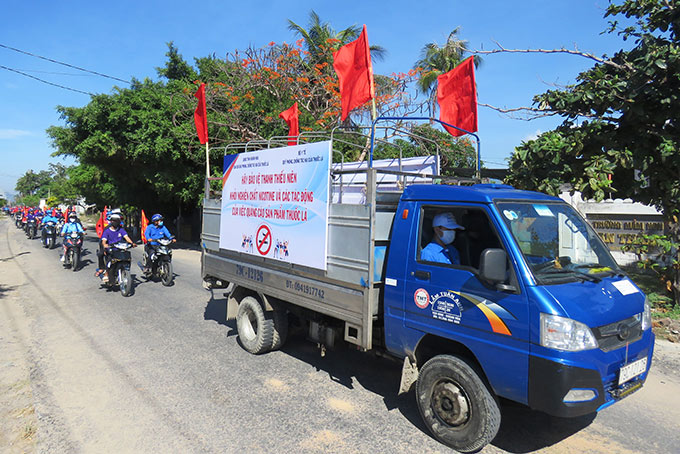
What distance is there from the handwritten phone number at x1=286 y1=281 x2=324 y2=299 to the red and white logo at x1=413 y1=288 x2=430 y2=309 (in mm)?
1101

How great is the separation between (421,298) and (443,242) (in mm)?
544

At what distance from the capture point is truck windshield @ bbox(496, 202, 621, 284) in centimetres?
331

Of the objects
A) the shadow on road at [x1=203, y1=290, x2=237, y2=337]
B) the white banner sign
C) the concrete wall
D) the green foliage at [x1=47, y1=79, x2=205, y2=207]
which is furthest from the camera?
the green foliage at [x1=47, y1=79, x2=205, y2=207]

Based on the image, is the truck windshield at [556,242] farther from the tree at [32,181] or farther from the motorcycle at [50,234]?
the tree at [32,181]

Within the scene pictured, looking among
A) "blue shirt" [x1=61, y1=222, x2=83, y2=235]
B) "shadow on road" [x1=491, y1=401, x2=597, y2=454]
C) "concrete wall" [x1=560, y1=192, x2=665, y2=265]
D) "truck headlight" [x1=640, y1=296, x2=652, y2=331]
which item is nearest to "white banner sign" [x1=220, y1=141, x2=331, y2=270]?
"shadow on road" [x1=491, y1=401, x2=597, y2=454]

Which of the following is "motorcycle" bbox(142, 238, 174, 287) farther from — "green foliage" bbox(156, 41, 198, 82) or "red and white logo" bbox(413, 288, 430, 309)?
"green foliage" bbox(156, 41, 198, 82)

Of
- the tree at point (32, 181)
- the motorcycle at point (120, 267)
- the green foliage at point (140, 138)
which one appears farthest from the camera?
the tree at point (32, 181)

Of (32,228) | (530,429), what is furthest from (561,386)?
(32,228)

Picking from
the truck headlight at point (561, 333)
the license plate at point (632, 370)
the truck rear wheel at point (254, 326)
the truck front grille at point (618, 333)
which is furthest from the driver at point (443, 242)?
the truck rear wheel at point (254, 326)

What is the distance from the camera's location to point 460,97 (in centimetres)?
761

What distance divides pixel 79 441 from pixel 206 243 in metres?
3.46

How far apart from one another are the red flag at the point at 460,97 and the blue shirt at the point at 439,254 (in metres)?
3.88

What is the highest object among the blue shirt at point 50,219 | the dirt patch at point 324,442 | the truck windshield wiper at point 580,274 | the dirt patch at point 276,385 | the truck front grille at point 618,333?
the truck windshield wiper at point 580,274

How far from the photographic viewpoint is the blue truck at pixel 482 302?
3.02 m
